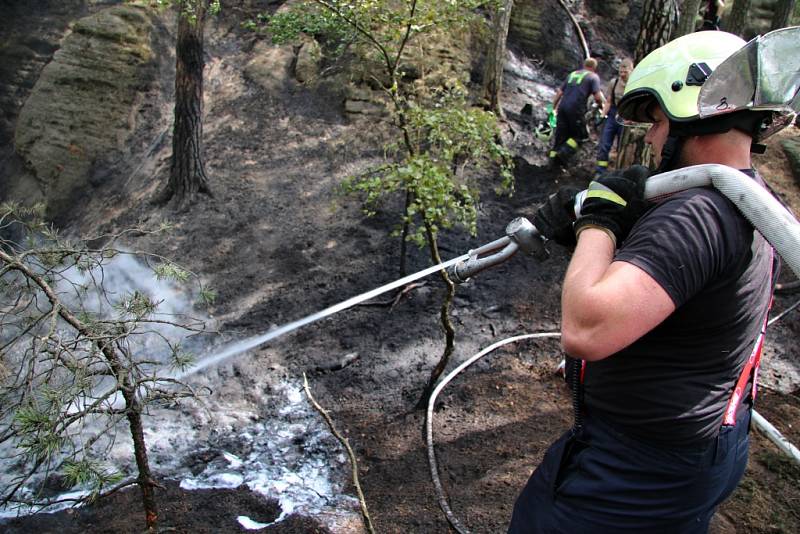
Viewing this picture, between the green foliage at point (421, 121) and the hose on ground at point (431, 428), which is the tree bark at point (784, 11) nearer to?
the green foliage at point (421, 121)

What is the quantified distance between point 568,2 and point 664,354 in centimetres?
1431

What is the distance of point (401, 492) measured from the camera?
4207 millimetres

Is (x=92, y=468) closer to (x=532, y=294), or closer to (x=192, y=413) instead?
(x=192, y=413)

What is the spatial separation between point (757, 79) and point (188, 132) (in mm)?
7504

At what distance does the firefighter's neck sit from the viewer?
1.82 meters

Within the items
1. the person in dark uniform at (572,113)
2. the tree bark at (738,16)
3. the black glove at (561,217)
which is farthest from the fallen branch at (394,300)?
the tree bark at (738,16)

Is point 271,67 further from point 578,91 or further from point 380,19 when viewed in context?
point 380,19

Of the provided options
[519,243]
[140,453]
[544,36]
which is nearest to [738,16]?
[544,36]

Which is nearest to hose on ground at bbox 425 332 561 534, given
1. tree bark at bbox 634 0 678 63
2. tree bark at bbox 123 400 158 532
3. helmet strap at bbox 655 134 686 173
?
tree bark at bbox 123 400 158 532

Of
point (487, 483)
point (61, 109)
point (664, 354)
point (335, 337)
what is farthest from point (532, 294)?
point (61, 109)

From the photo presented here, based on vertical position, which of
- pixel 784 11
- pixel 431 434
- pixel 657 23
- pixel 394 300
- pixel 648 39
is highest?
pixel 784 11

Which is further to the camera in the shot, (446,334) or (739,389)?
(446,334)

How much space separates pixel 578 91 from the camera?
9359mm

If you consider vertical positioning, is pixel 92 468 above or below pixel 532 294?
above
